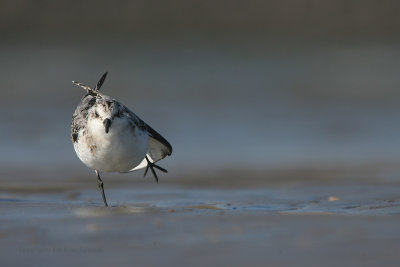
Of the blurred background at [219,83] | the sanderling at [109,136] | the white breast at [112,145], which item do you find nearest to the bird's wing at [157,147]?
the sanderling at [109,136]

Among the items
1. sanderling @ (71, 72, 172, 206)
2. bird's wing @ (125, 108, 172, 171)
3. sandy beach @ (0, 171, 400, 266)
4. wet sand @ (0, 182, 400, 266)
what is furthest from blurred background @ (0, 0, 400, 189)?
sanderling @ (71, 72, 172, 206)

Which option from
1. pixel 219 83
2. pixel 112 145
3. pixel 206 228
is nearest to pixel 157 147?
pixel 112 145

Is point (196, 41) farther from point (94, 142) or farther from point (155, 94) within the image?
point (94, 142)

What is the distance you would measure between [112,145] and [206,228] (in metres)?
1.49

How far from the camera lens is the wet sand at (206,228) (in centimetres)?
477

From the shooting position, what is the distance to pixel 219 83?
53.1ft

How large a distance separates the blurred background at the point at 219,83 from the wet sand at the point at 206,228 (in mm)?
1101

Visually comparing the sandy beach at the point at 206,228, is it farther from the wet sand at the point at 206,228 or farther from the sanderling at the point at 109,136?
the sanderling at the point at 109,136

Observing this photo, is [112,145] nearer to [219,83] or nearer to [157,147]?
[157,147]

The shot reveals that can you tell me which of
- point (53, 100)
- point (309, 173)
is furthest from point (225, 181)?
point (53, 100)

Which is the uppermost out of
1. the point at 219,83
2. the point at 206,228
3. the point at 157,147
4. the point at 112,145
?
the point at 219,83

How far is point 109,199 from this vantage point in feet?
25.0

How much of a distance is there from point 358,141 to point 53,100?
5.94 meters

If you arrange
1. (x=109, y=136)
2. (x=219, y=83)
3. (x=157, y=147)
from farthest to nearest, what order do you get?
1. (x=219, y=83)
2. (x=157, y=147)
3. (x=109, y=136)
